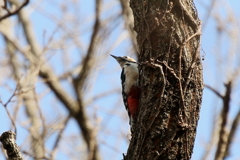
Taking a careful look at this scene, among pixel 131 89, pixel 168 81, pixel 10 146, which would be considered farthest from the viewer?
pixel 131 89

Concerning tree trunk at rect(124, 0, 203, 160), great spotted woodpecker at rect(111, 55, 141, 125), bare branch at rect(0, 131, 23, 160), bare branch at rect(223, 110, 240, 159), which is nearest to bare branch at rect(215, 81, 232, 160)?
bare branch at rect(223, 110, 240, 159)

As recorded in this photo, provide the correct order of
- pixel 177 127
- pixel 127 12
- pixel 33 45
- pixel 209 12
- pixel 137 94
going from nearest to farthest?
pixel 177 127
pixel 137 94
pixel 209 12
pixel 127 12
pixel 33 45

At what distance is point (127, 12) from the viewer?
7895 millimetres

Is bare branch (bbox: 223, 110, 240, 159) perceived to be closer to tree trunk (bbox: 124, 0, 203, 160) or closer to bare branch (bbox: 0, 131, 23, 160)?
tree trunk (bbox: 124, 0, 203, 160)

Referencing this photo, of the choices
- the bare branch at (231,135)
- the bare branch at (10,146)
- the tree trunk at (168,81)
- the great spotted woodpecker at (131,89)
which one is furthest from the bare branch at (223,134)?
the bare branch at (10,146)

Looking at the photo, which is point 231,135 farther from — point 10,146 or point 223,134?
point 10,146

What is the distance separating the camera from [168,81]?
9.91 ft

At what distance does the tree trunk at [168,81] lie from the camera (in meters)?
2.93

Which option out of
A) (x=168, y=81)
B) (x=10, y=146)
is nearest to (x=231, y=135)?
(x=168, y=81)

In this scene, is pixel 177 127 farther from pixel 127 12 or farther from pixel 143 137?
pixel 127 12

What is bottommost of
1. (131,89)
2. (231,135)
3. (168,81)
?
A: (168,81)

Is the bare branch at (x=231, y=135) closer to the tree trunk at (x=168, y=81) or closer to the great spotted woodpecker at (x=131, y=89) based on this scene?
the great spotted woodpecker at (x=131, y=89)

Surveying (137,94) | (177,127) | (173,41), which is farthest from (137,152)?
(137,94)

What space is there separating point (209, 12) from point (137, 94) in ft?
12.7
